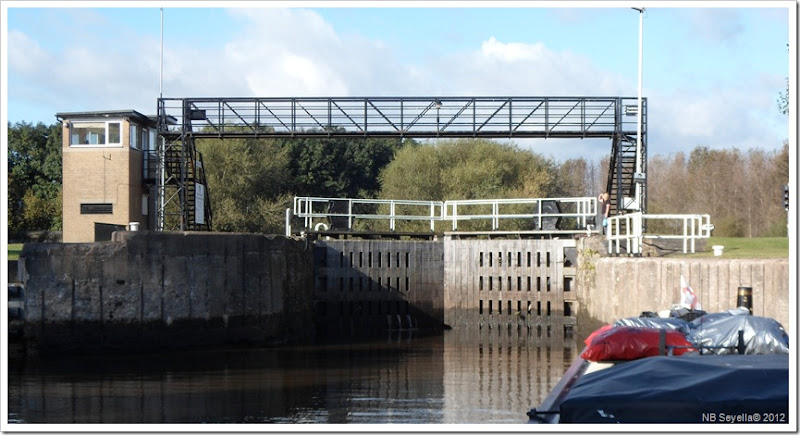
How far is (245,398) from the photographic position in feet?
45.7

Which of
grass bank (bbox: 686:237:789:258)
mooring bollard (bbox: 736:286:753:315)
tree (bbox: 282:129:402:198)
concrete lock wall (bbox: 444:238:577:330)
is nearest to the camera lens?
mooring bollard (bbox: 736:286:753:315)

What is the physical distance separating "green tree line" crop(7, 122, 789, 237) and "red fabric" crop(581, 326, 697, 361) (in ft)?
95.8

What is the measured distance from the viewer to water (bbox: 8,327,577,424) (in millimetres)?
12711

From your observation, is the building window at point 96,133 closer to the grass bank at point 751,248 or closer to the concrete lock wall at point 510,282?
the concrete lock wall at point 510,282

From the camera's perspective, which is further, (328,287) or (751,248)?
(328,287)

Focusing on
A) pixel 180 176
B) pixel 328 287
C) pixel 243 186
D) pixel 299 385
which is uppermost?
pixel 243 186

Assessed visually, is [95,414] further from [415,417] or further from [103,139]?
[103,139]

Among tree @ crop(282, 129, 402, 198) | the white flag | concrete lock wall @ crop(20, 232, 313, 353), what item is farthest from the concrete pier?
tree @ crop(282, 129, 402, 198)

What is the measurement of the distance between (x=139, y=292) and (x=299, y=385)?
16.8 feet

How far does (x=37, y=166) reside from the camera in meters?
48.8

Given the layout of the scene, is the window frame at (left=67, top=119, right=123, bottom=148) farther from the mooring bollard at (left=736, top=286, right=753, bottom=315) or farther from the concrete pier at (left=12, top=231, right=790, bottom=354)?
the mooring bollard at (left=736, top=286, right=753, bottom=315)

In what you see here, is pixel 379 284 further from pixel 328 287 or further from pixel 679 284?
pixel 679 284

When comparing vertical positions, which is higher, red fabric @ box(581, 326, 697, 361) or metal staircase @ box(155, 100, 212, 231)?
metal staircase @ box(155, 100, 212, 231)

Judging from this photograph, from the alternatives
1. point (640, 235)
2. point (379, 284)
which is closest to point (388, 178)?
point (379, 284)
